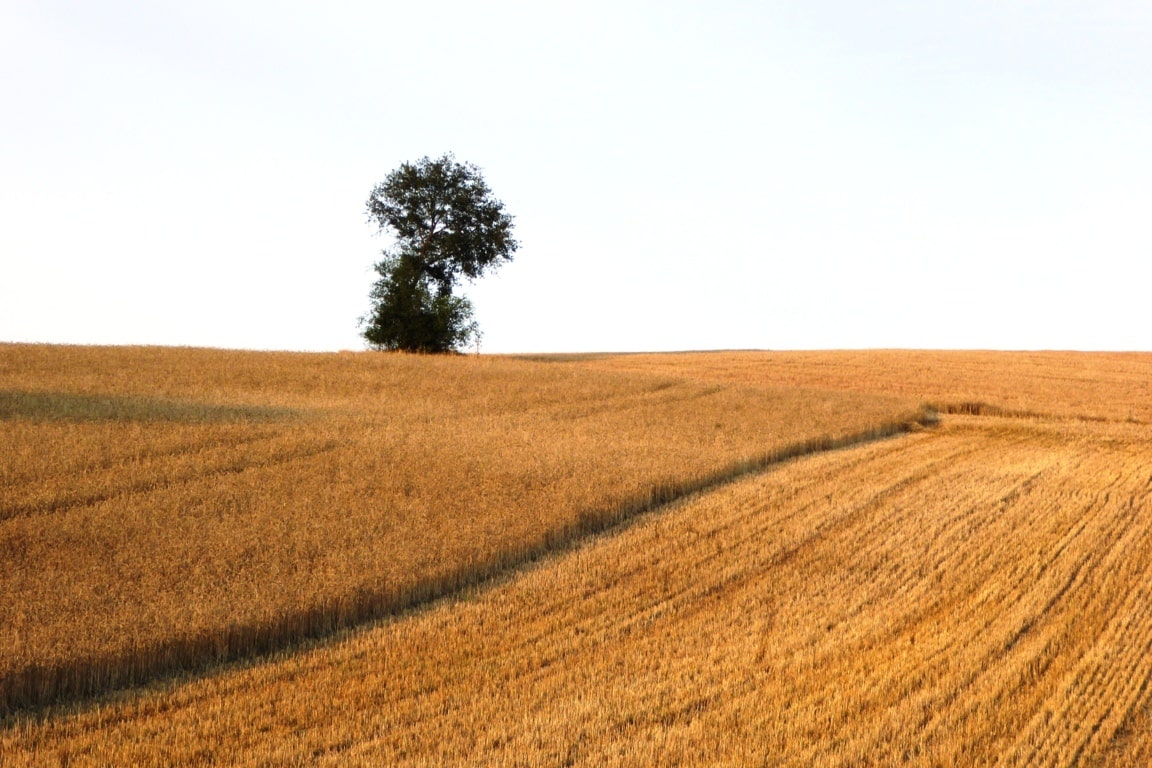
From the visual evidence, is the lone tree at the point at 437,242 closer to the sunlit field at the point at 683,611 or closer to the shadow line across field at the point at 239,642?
the sunlit field at the point at 683,611

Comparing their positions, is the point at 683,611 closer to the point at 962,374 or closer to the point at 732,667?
the point at 732,667

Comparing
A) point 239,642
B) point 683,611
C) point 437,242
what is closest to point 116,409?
point 239,642

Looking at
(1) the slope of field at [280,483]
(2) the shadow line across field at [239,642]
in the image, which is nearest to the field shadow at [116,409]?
(1) the slope of field at [280,483]

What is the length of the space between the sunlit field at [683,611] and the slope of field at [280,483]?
11 cm

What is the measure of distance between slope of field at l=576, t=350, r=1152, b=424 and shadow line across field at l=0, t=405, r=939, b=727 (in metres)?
20.1

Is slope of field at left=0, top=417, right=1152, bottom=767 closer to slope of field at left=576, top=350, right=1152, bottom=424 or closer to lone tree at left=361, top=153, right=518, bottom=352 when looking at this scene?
slope of field at left=576, top=350, right=1152, bottom=424

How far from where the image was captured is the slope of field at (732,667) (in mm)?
8461

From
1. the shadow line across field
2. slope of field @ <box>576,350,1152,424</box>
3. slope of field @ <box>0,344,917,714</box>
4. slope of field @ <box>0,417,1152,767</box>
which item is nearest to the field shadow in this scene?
slope of field @ <box>0,344,917,714</box>

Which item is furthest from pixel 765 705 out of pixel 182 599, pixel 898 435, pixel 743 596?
pixel 898 435

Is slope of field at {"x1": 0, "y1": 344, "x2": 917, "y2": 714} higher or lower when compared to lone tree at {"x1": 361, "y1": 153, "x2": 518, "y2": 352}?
lower

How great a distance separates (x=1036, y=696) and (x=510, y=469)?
388 inches

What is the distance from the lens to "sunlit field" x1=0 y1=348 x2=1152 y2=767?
8625 mm

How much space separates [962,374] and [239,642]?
106 ft

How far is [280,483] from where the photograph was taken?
1609 cm
